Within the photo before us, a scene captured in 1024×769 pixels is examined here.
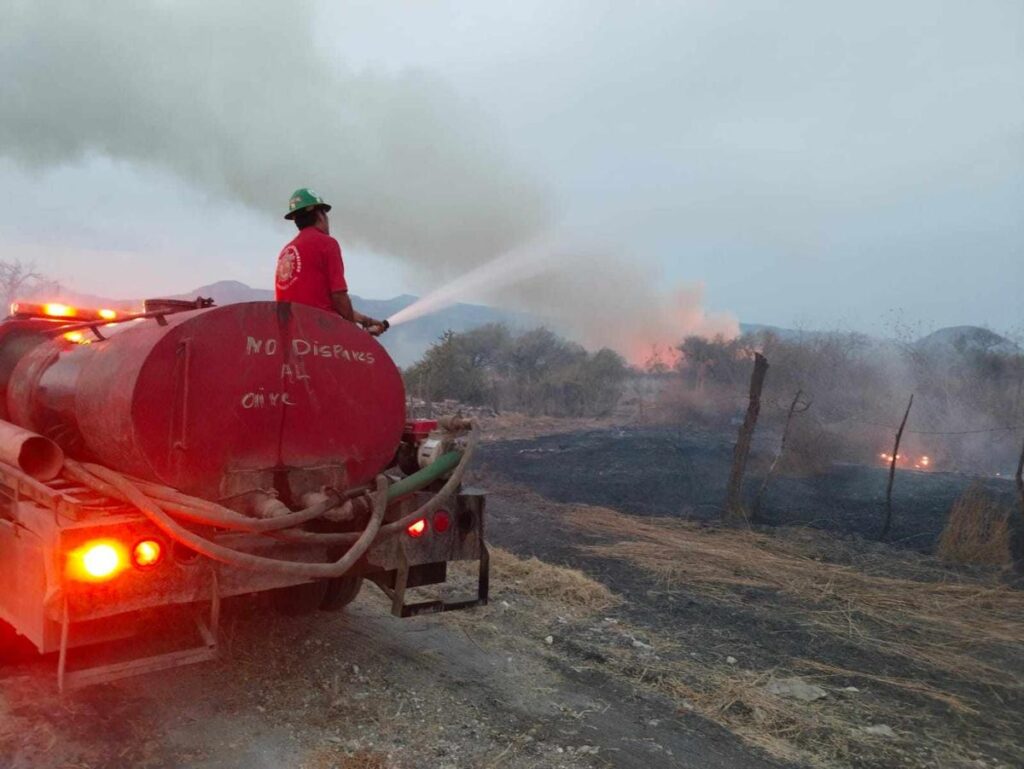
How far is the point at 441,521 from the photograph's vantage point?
13.6ft

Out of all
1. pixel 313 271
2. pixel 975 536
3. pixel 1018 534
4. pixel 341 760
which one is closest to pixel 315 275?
pixel 313 271

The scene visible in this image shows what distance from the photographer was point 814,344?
24625 mm

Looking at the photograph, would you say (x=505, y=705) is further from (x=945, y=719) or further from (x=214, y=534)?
(x=945, y=719)

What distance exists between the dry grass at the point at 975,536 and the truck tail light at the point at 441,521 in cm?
721

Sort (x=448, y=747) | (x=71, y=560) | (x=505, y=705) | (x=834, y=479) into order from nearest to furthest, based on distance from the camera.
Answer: (x=71, y=560), (x=448, y=747), (x=505, y=705), (x=834, y=479)

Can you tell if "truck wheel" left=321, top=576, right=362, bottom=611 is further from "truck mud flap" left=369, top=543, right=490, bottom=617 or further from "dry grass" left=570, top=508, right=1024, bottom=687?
"dry grass" left=570, top=508, right=1024, bottom=687

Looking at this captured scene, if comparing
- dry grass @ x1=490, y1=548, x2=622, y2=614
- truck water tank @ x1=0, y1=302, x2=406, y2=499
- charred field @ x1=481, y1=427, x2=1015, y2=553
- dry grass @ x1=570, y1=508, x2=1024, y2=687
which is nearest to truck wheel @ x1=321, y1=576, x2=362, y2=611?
truck water tank @ x1=0, y1=302, x2=406, y2=499

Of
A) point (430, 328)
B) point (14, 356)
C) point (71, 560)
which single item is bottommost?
point (71, 560)

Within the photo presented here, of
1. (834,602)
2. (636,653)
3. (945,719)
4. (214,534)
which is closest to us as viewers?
(214,534)

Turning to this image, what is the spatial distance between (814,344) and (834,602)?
64.6 feet

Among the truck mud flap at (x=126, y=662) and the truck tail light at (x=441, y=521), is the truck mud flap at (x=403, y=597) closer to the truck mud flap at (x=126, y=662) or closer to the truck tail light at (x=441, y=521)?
the truck tail light at (x=441, y=521)

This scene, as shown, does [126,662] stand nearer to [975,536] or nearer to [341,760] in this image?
[341,760]

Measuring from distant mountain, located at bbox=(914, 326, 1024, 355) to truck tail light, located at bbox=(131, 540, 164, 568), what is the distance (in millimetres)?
24328

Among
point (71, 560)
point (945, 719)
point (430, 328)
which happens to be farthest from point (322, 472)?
point (430, 328)
